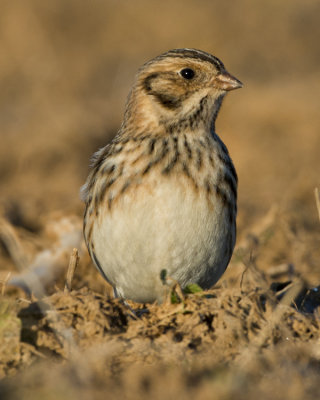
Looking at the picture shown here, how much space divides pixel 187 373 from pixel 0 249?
14.0 feet

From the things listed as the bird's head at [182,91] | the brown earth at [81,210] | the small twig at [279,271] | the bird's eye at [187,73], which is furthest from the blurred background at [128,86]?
the bird's eye at [187,73]

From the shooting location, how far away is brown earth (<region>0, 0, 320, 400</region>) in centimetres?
399

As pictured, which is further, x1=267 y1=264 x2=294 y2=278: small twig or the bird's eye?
x1=267 y1=264 x2=294 y2=278: small twig

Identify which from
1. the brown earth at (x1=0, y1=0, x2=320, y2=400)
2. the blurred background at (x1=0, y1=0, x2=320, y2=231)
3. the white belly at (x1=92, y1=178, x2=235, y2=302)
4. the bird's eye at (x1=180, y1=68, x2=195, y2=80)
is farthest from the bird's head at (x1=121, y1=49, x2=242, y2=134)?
the blurred background at (x1=0, y1=0, x2=320, y2=231)

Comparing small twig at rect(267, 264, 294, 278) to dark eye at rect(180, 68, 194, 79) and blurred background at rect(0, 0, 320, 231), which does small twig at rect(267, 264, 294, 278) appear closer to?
blurred background at rect(0, 0, 320, 231)

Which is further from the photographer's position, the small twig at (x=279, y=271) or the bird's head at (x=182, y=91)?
the small twig at (x=279, y=271)

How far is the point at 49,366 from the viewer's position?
4047 mm

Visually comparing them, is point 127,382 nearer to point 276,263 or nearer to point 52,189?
point 276,263

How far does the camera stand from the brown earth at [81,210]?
399cm

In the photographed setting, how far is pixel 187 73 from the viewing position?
5.43 m

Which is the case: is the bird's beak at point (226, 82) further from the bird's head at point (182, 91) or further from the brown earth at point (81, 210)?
the brown earth at point (81, 210)

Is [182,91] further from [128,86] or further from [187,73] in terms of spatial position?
[128,86]

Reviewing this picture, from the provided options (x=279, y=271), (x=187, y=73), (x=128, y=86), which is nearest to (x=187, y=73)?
(x=187, y=73)

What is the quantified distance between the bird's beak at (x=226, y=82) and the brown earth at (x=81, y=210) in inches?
42.0
